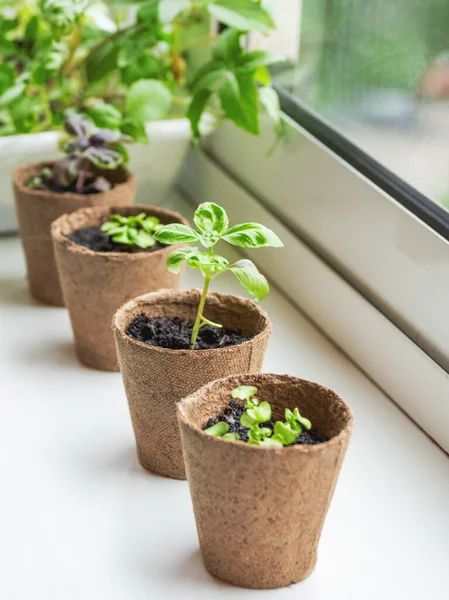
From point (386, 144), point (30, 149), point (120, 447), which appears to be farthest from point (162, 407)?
point (30, 149)

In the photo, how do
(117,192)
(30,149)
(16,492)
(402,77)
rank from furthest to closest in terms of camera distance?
(30,149), (117,192), (402,77), (16,492)

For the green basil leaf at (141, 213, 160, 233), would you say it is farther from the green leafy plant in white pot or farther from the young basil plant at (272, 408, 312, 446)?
the young basil plant at (272, 408, 312, 446)

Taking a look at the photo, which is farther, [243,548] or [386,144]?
[386,144]

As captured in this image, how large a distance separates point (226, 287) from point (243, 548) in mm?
651

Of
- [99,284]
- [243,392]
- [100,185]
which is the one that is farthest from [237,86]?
[243,392]

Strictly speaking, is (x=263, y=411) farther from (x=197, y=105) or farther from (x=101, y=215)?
(x=197, y=105)

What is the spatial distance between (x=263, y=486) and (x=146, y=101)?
0.81 m

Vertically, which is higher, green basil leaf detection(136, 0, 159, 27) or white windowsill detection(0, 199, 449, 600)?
green basil leaf detection(136, 0, 159, 27)

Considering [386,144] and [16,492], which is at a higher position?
[386,144]

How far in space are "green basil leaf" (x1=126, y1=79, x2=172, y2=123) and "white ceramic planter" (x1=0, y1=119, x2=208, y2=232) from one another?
14 centimetres

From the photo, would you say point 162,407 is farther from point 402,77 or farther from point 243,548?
point 402,77

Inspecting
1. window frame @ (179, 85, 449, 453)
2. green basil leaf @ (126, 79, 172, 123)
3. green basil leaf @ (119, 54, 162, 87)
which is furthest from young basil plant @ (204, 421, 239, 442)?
green basil leaf @ (119, 54, 162, 87)

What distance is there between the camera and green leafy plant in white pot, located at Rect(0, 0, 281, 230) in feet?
4.39

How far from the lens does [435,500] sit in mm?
1005
